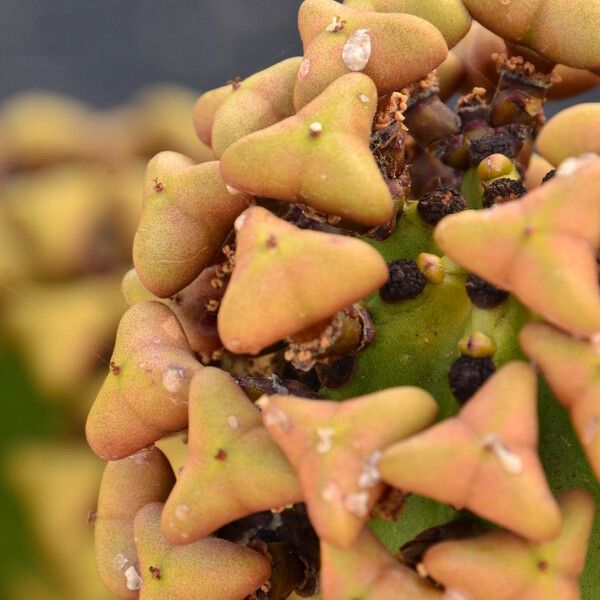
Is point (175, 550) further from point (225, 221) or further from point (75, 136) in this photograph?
point (75, 136)

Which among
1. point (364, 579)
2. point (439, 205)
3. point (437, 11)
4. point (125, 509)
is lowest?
point (125, 509)

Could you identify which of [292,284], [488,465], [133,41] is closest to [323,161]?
[292,284]

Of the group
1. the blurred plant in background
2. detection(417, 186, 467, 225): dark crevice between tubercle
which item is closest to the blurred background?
the blurred plant in background

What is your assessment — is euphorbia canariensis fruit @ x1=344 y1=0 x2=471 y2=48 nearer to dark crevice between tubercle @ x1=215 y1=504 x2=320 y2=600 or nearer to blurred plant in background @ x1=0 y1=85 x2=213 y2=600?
dark crevice between tubercle @ x1=215 y1=504 x2=320 y2=600

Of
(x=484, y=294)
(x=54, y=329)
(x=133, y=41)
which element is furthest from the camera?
(x=133, y=41)

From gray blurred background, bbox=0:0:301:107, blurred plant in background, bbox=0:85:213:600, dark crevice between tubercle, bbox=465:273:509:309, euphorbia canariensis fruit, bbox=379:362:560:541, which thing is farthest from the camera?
gray blurred background, bbox=0:0:301:107

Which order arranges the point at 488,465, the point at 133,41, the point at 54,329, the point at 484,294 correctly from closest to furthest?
the point at 488,465 < the point at 484,294 < the point at 54,329 < the point at 133,41

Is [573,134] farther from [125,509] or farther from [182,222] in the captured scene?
[125,509]
